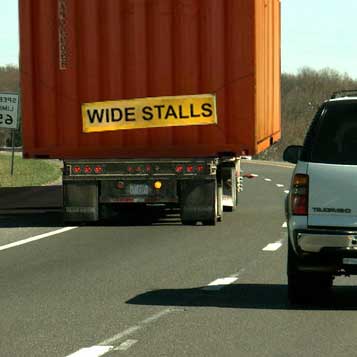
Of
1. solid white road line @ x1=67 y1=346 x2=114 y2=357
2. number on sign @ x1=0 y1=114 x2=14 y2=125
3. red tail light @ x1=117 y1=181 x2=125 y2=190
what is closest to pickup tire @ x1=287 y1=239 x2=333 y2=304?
solid white road line @ x1=67 y1=346 x2=114 y2=357

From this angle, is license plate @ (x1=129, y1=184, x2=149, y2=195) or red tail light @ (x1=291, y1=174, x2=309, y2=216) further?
license plate @ (x1=129, y1=184, x2=149, y2=195)

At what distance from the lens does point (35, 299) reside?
11.0 m

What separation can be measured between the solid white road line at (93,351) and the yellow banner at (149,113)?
38.0 ft

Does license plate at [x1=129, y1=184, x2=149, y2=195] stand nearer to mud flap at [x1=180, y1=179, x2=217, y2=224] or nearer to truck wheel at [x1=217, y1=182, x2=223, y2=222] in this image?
mud flap at [x1=180, y1=179, x2=217, y2=224]

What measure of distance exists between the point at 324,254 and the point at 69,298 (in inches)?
95.3

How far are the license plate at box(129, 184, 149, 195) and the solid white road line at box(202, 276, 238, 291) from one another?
734 centimetres

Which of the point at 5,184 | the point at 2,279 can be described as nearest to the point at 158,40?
the point at 2,279

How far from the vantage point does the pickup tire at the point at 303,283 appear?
1021cm

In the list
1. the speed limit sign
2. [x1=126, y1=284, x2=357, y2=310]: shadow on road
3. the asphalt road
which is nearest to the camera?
the asphalt road

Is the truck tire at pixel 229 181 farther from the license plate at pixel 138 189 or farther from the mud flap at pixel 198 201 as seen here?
the license plate at pixel 138 189

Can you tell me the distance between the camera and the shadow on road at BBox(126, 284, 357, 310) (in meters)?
10.5

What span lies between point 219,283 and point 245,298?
123 centimetres

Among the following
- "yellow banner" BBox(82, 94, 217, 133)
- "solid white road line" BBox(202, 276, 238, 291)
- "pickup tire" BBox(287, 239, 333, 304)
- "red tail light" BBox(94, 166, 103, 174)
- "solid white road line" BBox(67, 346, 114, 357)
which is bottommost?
"solid white road line" BBox(202, 276, 238, 291)

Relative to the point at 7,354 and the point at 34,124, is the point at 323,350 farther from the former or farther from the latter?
the point at 34,124
